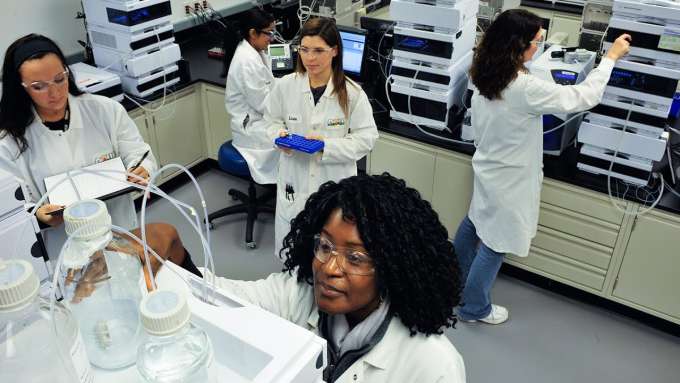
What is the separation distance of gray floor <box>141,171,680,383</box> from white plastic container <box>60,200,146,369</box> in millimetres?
2021

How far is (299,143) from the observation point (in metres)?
2.31

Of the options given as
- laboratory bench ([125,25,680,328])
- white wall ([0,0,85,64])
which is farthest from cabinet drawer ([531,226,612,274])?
white wall ([0,0,85,64])

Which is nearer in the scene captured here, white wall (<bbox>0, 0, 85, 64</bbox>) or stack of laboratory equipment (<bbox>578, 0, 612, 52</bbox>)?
stack of laboratory equipment (<bbox>578, 0, 612, 52</bbox>)

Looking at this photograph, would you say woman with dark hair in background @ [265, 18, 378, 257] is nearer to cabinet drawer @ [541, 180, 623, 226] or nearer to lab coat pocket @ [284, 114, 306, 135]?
lab coat pocket @ [284, 114, 306, 135]

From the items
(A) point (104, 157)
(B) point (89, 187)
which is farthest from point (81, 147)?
(B) point (89, 187)

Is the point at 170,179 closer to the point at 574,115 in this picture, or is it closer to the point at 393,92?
the point at 393,92

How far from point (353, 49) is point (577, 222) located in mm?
1506

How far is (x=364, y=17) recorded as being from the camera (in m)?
3.24

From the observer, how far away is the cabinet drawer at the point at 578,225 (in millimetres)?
2557

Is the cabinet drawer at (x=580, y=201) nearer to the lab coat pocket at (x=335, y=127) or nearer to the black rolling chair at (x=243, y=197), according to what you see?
the lab coat pocket at (x=335, y=127)

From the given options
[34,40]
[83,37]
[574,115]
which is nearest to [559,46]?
[574,115]

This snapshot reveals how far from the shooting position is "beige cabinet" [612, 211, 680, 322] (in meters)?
2.42

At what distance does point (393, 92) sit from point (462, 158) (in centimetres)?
49

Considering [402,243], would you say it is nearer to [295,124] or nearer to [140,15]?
[295,124]
